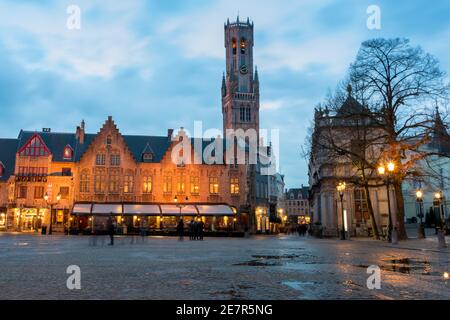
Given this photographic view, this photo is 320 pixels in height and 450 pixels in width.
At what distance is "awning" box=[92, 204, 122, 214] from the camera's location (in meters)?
52.3

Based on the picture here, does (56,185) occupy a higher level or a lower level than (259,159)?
lower

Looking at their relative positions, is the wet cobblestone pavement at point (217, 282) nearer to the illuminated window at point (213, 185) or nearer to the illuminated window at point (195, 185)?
the illuminated window at point (195, 185)

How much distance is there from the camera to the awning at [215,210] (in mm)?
54812

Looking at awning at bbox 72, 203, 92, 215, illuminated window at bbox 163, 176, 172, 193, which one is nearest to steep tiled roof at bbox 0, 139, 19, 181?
awning at bbox 72, 203, 92, 215

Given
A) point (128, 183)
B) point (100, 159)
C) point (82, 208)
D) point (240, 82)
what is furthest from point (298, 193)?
point (82, 208)

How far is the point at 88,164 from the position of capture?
57.4 meters

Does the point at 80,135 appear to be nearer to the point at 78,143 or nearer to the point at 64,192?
the point at 78,143

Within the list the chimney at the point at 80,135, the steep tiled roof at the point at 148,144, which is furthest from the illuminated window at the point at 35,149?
the steep tiled roof at the point at 148,144

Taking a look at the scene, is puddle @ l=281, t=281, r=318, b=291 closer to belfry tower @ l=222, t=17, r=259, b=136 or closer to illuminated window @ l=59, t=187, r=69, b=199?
illuminated window @ l=59, t=187, r=69, b=199

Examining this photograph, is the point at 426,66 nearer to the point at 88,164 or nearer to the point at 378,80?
the point at 378,80

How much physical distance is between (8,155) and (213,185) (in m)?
28.7

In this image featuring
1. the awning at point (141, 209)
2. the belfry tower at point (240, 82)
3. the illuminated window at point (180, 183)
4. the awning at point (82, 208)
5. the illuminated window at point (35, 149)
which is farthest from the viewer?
the belfry tower at point (240, 82)
